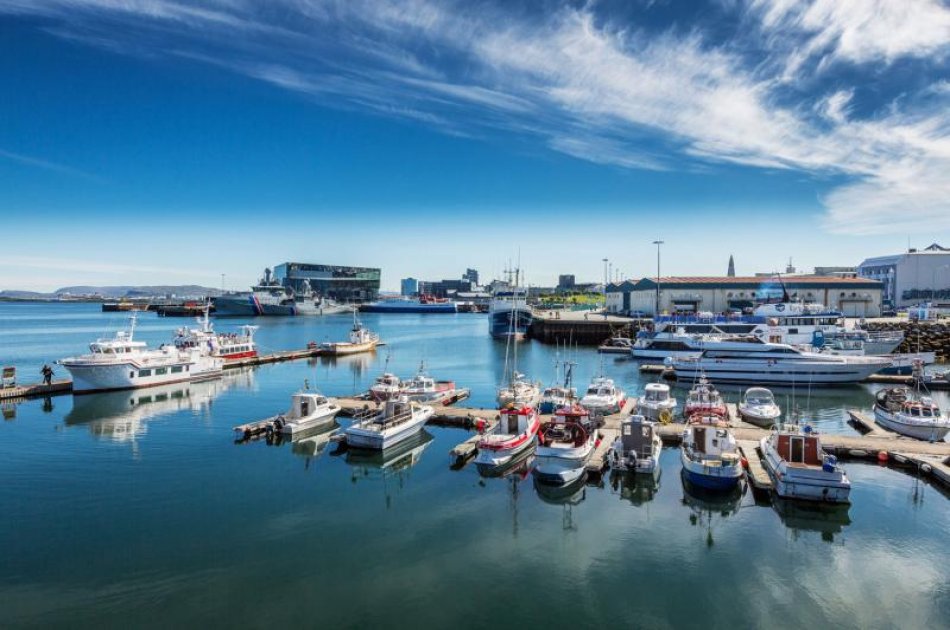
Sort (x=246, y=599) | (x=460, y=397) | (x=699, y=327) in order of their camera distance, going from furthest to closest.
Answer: (x=699, y=327) < (x=460, y=397) < (x=246, y=599)

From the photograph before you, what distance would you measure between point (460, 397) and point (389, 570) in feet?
81.2

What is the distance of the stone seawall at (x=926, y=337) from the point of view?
61.1 meters

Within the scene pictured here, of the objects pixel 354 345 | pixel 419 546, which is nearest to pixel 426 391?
pixel 419 546

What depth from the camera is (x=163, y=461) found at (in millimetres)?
25594

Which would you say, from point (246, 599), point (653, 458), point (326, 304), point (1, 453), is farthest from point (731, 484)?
point (326, 304)

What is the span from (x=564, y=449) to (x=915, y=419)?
19222 millimetres

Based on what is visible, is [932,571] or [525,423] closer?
[932,571]

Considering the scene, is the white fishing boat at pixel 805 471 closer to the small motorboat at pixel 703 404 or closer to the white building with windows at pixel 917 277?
the small motorboat at pixel 703 404

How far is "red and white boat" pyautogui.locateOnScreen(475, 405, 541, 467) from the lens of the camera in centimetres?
2395

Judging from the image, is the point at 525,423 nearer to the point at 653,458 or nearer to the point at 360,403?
the point at 653,458

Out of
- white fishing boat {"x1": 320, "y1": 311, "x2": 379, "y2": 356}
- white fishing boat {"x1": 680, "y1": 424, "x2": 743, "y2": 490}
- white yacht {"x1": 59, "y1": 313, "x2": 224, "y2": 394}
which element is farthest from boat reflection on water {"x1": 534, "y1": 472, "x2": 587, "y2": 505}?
white fishing boat {"x1": 320, "y1": 311, "x2": 379, "y2": 356}

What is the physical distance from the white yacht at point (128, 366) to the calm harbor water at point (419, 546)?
14848 millimetres

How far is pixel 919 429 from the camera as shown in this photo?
28.1 m

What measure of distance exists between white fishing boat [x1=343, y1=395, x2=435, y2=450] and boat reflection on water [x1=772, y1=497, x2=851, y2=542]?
1617 centimetres
